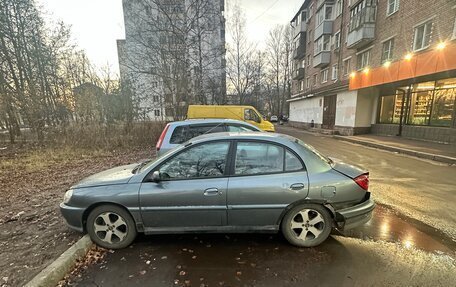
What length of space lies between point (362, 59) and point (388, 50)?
3.12 meters

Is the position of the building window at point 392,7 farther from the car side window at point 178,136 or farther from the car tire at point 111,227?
the car tire at point 111,227

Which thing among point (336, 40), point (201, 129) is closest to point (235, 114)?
point (201, 129)

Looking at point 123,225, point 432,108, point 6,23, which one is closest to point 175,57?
point 6,23

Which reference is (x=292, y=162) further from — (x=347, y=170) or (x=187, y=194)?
(x=187, y=194)

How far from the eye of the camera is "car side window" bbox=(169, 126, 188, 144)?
5.98 meters

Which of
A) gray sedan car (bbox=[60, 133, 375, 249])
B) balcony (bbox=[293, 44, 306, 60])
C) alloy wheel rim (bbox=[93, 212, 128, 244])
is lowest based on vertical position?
alloy wheel rim (bbox=[93, 212, 128, 244])

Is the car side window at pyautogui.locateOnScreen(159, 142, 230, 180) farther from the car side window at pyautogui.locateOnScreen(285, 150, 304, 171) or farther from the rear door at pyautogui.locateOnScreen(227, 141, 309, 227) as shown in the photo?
the car side window at pyautogui.locateOnScreen(285, 150, 304, 171)

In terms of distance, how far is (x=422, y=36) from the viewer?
44.1 ft

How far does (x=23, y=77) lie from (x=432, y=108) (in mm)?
26606

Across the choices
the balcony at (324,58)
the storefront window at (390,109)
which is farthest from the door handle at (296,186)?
the balcony at (324,58)

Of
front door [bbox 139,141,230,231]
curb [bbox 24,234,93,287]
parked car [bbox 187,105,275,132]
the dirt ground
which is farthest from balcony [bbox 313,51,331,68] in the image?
curb [bbox 24,234,93,287]

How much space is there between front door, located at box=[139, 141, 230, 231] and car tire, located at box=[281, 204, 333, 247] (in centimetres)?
91

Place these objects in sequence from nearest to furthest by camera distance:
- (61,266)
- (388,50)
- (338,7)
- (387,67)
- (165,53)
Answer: (61,266) < (387,67) < (388,50) < (165,53) < (338,7)

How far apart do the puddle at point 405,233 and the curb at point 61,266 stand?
378 cm
